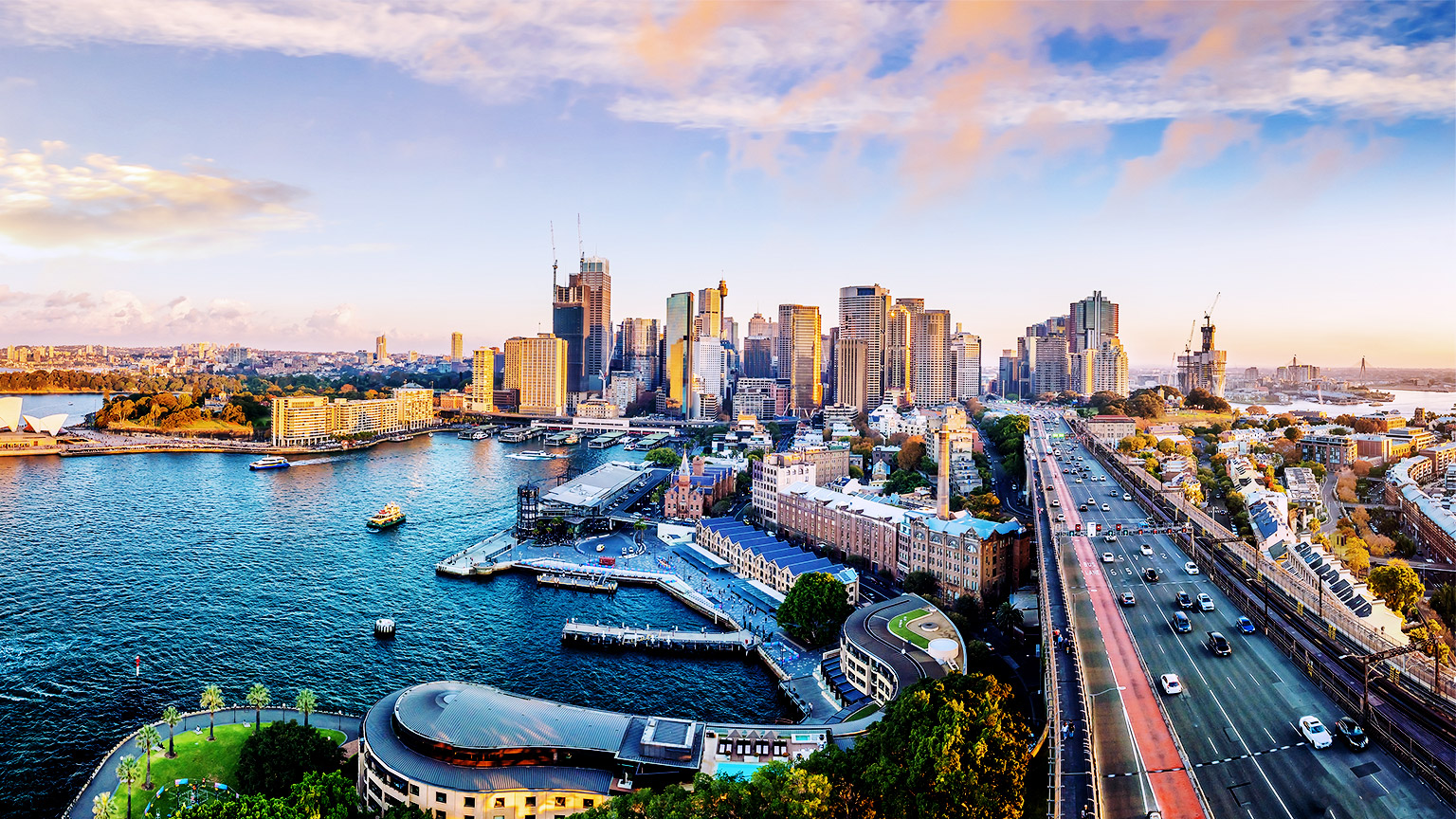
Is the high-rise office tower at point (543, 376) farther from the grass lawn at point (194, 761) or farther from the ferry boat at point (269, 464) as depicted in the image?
the grass lawn at point (194, 761)

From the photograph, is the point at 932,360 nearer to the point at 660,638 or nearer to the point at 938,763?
the point at 660,638

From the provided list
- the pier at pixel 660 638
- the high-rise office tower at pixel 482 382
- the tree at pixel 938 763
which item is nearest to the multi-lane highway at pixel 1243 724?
the tree at pixel 938 763

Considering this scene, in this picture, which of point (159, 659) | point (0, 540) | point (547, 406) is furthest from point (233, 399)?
point (159, 659)

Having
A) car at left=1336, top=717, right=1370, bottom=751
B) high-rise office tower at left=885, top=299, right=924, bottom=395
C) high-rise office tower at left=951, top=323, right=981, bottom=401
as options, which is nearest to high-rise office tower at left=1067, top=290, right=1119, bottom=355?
high-rise office tower at left=951, top=323, right=981, bottom=401

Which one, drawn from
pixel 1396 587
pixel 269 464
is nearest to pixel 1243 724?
pixel 1396 587

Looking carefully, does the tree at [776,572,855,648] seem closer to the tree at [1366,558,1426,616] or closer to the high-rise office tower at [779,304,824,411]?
the tree at [1366,558,1426,616]

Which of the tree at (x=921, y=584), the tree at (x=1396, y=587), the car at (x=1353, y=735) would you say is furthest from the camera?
the tree at (x=921, y=584)
